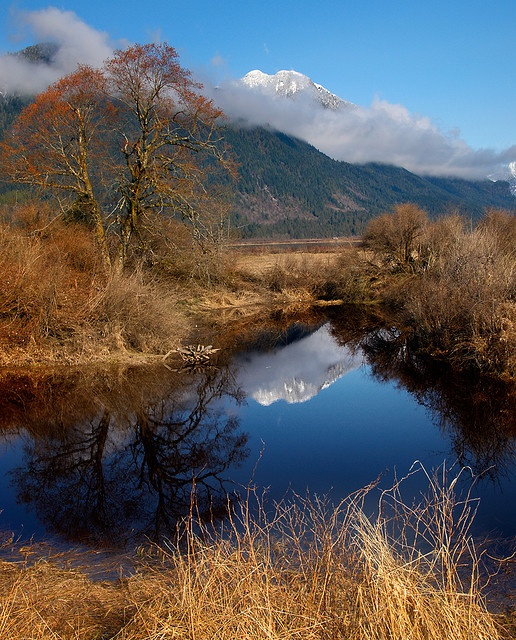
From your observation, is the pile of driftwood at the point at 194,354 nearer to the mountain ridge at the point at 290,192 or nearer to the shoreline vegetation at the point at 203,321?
the shoreline vegetation at the point at 203,321

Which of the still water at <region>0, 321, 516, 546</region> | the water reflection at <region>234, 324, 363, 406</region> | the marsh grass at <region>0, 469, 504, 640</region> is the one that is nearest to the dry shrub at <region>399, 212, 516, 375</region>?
the still water at <region>0, 321, 516, 546</region>

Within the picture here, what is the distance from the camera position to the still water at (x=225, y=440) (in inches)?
341

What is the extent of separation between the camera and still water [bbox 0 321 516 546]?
28.4 feet

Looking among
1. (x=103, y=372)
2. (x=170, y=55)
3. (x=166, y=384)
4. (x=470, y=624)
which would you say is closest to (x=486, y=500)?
(x=470, y=624)

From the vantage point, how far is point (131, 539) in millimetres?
7625

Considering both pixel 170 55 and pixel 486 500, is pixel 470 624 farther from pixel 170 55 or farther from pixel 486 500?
pixel 170 55

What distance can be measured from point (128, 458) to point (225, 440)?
2.00 metres

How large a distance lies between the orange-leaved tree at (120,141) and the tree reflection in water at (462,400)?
8.90m

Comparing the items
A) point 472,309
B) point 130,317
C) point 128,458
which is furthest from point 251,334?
point 128,458

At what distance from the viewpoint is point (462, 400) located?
13.4 m

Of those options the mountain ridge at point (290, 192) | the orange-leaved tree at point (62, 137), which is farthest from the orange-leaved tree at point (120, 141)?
the mountain ridge at point (290, 192)

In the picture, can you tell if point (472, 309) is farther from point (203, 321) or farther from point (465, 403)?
point (203, 321)

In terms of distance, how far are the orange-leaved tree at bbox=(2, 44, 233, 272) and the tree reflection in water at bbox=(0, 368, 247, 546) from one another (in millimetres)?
7975

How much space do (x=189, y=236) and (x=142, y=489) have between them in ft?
60.6
